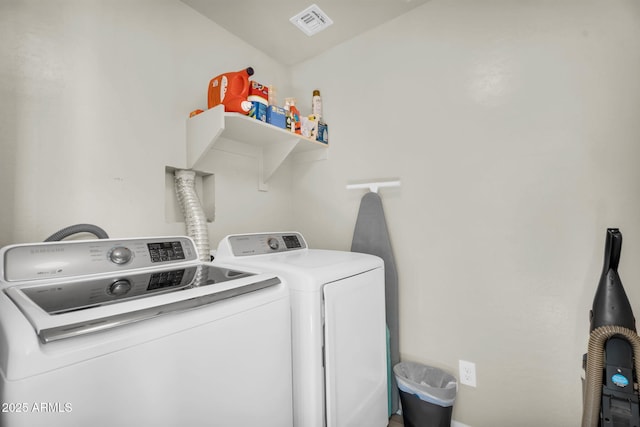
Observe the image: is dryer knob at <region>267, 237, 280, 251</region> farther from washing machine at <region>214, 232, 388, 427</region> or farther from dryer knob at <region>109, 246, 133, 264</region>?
dryer knob at <region>109, 246, 133, 264</region>

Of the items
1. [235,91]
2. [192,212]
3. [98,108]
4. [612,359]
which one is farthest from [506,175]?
[98,108]

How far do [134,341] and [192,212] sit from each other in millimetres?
1043

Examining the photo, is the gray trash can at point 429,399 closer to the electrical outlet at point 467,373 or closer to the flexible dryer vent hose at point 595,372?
the electrical outlet at point 467,373

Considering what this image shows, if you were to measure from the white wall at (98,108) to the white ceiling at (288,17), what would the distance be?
0.43 feet

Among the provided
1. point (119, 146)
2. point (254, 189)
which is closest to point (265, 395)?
point (119, 146)

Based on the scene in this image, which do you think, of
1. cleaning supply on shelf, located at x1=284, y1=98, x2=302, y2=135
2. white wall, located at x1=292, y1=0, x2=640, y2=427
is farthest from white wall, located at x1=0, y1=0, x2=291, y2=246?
white wall, located at x1=292, y1=0, x2=640, y2=427

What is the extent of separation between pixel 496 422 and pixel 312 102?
7.73ft

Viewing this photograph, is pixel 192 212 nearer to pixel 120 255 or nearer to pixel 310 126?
pixel 120 255

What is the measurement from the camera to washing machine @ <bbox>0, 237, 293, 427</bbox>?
1.64ft

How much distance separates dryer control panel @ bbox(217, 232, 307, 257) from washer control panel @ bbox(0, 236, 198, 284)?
21 centimetres

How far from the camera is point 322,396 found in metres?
1.08

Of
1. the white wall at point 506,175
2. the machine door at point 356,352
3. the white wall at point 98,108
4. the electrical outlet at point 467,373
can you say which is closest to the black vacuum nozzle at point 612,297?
the white wall at point 506,175

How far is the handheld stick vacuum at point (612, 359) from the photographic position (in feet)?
3.27

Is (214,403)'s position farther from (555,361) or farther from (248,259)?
(555,361)
